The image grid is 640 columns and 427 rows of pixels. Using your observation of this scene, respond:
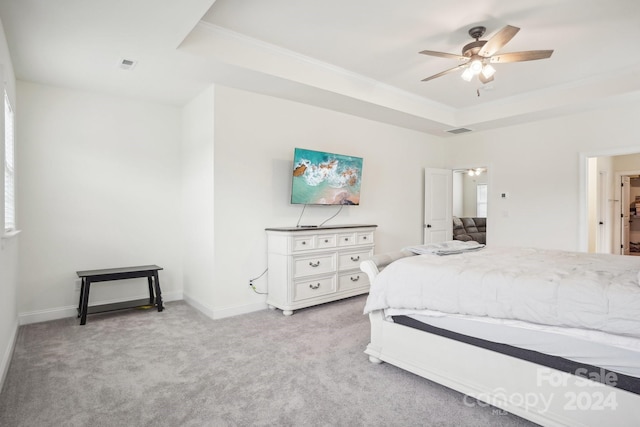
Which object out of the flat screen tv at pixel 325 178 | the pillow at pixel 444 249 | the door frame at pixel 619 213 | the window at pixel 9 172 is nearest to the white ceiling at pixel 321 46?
the window at pixel 9 172

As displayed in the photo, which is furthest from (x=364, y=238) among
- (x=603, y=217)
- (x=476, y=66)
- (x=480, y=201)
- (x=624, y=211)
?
(x=480, y=201)

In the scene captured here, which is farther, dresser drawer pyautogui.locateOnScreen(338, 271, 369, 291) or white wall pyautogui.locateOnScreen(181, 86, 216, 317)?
dresser drawer pyautogui.locateOnScreen(338, 271, 369, 291)

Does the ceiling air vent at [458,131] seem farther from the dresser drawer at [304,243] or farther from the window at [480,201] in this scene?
the window at [480,201]

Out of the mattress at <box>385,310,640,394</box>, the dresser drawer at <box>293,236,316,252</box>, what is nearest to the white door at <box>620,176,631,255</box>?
the dresser drawer at <box>293,236,316,252</box>

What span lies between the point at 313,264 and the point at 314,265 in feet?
0.06

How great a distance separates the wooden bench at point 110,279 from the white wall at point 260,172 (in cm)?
76

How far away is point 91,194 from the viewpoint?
13.0 ft

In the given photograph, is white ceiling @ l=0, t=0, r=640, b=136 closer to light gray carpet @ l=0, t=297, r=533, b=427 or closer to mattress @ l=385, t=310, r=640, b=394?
mattress @ l=385, t=310, r=640, b=394

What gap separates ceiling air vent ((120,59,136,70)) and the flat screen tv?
5.94 feet

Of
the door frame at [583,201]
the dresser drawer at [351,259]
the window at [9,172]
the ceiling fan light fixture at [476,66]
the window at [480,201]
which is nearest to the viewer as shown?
the window at [9,172]

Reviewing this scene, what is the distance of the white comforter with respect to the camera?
162 centimetres

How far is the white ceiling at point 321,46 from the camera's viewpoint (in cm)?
263

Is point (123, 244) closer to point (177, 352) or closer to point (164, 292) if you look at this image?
point (164, 292)

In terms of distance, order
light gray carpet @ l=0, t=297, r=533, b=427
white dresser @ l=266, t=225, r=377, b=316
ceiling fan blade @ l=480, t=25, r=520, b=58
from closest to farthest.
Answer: light gray carpet @ l=0, t=297, r=533, b=427 → ceiling fan blade @ l=480, t=25, r=520, b=58 → white dresser @ l=266, t=225, r=377, b=316
